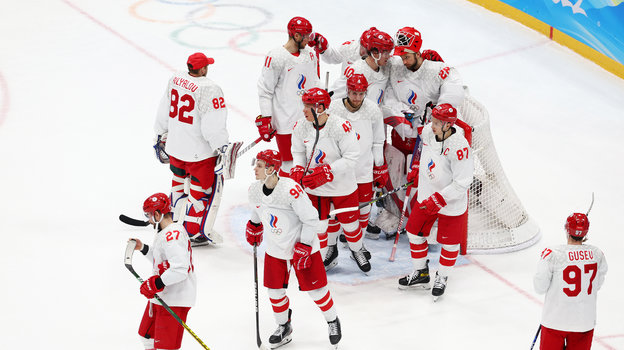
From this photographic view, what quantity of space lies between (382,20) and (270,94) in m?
4.39

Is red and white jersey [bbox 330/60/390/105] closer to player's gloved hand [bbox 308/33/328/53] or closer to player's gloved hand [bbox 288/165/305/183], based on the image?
player's gloved hand [bbox 308/33/328/53]

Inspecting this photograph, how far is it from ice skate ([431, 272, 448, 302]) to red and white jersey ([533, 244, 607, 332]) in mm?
1187

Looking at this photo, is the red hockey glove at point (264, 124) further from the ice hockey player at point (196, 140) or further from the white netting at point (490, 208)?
the white netting at point (490, 208)

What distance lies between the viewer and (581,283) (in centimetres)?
411

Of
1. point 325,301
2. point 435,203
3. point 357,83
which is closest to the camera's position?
point 325,301

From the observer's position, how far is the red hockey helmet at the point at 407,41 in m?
5.50

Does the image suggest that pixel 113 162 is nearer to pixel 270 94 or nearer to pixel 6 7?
pixel 270 94

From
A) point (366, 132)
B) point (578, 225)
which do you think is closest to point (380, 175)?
point (366, 132)

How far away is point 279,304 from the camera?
475 centimetres

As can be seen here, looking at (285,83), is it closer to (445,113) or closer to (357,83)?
(357,83)

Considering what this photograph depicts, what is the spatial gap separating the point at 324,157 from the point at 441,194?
2.30 ft

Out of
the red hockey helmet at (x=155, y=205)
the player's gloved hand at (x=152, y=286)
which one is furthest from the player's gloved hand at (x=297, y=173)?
the player's gloved hand at (x=152, y=286)

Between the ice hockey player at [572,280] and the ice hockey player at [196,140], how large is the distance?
2.22m

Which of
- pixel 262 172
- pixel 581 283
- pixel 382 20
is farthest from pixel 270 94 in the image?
pixel 382 20
